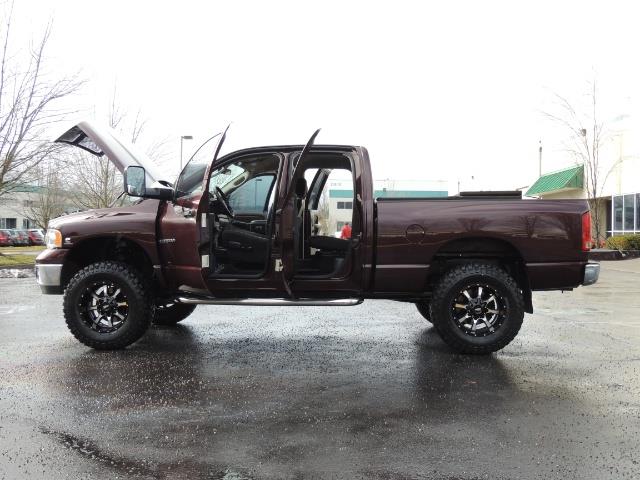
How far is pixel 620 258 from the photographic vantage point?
22078 millimetres

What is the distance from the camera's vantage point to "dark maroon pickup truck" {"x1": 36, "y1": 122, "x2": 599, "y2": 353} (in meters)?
5.59

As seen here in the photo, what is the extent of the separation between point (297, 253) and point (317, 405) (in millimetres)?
2013

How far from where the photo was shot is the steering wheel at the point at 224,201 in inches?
241

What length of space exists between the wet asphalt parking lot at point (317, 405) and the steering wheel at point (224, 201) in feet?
4.71

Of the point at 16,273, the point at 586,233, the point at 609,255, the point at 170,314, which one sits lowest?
the point at 609,255

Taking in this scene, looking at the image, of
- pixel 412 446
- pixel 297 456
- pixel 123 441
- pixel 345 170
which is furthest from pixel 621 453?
pixel 345 170

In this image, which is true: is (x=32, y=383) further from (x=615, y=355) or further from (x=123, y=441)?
(x=615, y=355)

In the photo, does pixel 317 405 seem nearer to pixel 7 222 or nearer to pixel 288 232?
pixel 288 232

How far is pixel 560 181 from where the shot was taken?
30.0 meters

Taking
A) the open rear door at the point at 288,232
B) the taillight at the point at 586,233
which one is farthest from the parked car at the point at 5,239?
the taillight at the point at 586,233

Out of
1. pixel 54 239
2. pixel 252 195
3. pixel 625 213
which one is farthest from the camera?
pixel 625 213

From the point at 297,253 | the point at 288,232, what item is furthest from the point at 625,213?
the point at 288,232

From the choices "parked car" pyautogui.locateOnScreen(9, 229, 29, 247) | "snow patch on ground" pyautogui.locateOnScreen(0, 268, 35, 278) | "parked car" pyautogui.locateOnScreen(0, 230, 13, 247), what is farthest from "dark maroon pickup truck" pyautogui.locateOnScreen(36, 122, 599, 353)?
"parked car" pyautogui.locateOnScreen(9, 229, 29, 247)

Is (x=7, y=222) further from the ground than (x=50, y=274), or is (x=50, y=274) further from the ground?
(x=7, y=222)
